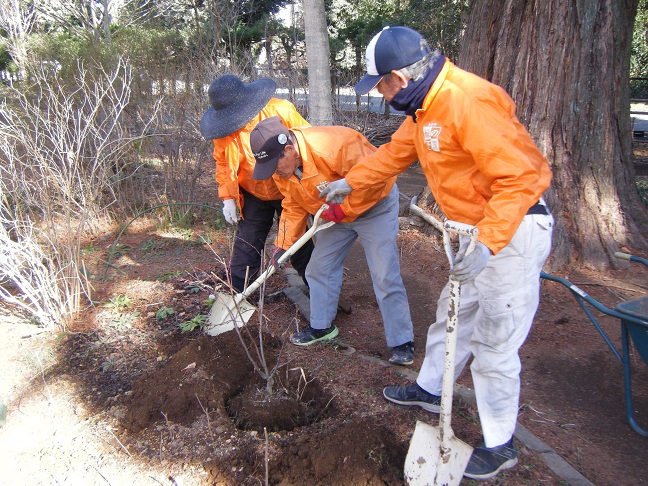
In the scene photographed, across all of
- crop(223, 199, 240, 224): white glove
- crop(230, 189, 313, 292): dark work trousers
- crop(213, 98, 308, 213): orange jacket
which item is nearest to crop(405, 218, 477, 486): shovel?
crop(213, 98, 308, 213): orange jacket

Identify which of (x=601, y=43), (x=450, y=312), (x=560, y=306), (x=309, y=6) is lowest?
(x=560, y=306)

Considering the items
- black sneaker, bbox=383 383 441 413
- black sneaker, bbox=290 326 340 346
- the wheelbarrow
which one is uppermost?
the wheelbarrow

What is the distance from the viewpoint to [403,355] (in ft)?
11.2

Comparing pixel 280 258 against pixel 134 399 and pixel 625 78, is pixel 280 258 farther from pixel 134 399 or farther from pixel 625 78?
pixel 625 78

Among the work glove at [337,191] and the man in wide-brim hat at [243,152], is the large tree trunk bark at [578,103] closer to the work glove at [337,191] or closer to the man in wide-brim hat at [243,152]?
the man in wide-brim hat at [243,152]

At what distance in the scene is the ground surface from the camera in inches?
102

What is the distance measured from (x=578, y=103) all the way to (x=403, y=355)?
8.84 ft

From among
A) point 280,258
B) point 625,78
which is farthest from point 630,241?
point 280,258

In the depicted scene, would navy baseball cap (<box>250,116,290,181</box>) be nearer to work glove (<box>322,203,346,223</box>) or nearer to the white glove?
work glove (<box>322,203,346,223</box>)

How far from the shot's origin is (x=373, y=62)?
91.2 inches

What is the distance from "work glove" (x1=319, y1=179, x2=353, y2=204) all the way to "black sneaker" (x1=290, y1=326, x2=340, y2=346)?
1133mm

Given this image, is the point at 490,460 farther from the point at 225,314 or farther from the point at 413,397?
the point at 225,314

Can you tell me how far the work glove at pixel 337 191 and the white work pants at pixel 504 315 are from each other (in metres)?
0.86

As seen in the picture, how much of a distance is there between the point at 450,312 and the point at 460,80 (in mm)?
960
